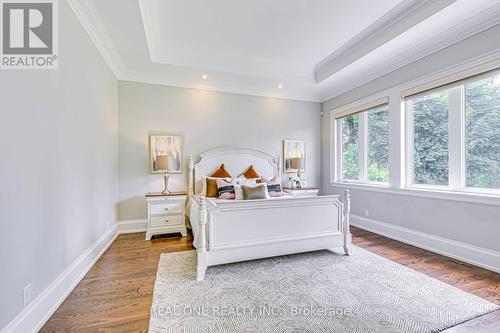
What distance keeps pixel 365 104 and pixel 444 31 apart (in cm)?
164

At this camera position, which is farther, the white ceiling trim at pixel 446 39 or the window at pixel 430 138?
the window at pixel 430 138

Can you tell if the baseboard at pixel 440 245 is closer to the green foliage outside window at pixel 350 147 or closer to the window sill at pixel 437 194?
the window sill at pixel 437 194

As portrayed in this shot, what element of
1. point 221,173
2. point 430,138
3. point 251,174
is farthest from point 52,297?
point 430,138

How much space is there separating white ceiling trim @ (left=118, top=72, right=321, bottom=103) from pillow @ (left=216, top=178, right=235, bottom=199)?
76.5 inches

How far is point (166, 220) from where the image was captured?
3.93 meters

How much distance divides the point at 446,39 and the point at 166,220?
4920mm

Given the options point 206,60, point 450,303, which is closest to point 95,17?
point 206,60

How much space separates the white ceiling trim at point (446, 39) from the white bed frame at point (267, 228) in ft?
7.99

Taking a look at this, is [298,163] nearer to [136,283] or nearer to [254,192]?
[254,192]

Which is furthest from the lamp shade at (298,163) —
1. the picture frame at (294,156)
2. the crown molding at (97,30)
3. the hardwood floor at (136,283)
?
the crown molding at (97,30)

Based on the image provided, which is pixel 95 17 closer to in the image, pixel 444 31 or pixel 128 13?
pixel 128 13

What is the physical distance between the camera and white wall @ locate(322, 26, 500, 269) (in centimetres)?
272

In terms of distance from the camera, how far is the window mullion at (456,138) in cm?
308

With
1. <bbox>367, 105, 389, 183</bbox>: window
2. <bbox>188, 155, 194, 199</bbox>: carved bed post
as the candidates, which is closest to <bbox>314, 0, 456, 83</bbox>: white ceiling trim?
<bbox>367, 105, 389, 183</bbox>: window
